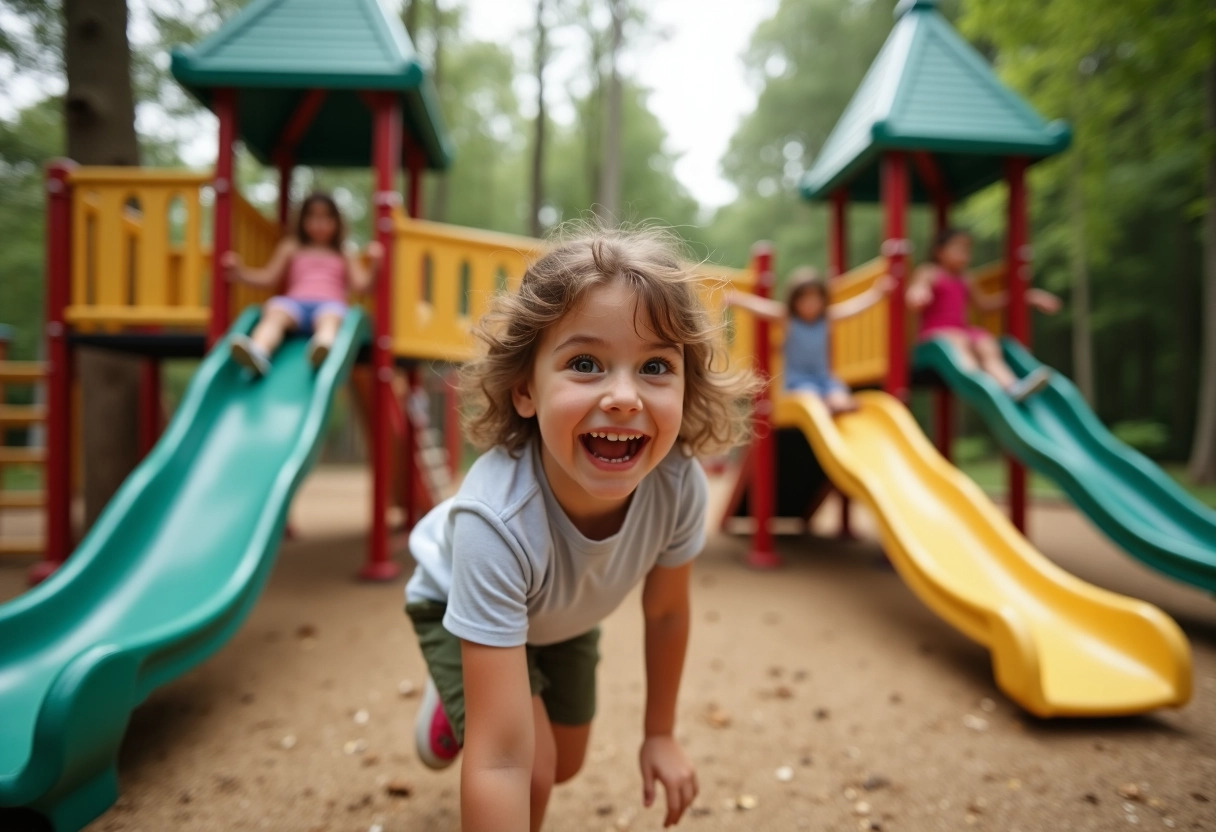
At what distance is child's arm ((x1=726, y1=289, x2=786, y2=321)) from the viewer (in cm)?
530

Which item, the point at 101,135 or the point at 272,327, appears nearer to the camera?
the point at 272,327

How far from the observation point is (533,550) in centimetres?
141

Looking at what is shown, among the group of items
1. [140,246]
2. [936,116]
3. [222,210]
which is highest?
[936,116]

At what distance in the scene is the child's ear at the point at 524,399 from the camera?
152 cm

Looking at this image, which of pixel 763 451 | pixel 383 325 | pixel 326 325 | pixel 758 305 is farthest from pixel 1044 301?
pixel 326 325

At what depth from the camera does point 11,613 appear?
2.50 m

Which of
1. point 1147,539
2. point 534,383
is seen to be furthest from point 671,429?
point 1147,539

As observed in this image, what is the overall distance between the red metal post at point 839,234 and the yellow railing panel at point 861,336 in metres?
0.62

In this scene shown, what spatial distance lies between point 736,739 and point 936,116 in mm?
5263

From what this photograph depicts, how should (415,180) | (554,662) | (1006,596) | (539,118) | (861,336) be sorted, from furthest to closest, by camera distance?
(539,118), (415,180), (861,336), (1006,596), (554,662)

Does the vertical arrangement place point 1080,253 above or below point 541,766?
above

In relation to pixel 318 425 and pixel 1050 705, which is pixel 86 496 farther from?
pixel 1050 705

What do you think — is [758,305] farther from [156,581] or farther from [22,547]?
[22,547]

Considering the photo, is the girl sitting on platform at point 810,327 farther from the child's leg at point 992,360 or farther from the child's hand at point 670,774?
the child's hand at point 670,774
